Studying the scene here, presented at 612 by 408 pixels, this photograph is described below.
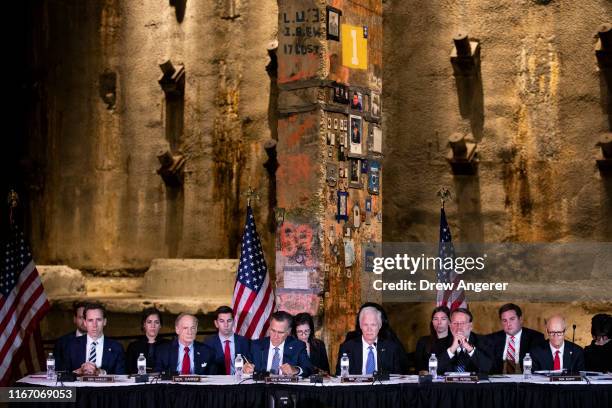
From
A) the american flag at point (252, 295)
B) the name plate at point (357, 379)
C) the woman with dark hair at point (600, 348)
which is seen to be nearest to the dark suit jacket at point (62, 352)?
the name plate at point (357, 379)

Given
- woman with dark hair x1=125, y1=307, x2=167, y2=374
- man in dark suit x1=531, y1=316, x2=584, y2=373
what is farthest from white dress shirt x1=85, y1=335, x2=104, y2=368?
man in dark suit x1=531, y1=316, x2=584, y2=373

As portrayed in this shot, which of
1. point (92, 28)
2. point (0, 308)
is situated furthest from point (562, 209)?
point (92, 28)

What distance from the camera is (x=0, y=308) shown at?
948 centimetres

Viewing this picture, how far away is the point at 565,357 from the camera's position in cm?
773

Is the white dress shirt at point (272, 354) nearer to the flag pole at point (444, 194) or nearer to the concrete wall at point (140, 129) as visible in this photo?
the flag pole at point (444, 194)

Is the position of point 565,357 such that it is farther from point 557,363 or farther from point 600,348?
point 600,348

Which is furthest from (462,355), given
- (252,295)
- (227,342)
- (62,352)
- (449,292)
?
(62,352)

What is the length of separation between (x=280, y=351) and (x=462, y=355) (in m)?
1.34

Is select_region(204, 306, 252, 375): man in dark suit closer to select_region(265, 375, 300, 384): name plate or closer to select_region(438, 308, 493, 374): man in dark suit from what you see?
select_region(265, 375, 300, 384): name plate

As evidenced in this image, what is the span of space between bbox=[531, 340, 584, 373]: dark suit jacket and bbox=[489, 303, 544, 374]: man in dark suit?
0.32 metres

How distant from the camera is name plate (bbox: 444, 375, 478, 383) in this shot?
22.9ft

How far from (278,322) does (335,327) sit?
2551 millimetres

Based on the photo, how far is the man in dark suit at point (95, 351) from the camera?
7.67m

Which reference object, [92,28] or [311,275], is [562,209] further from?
[92,28]
